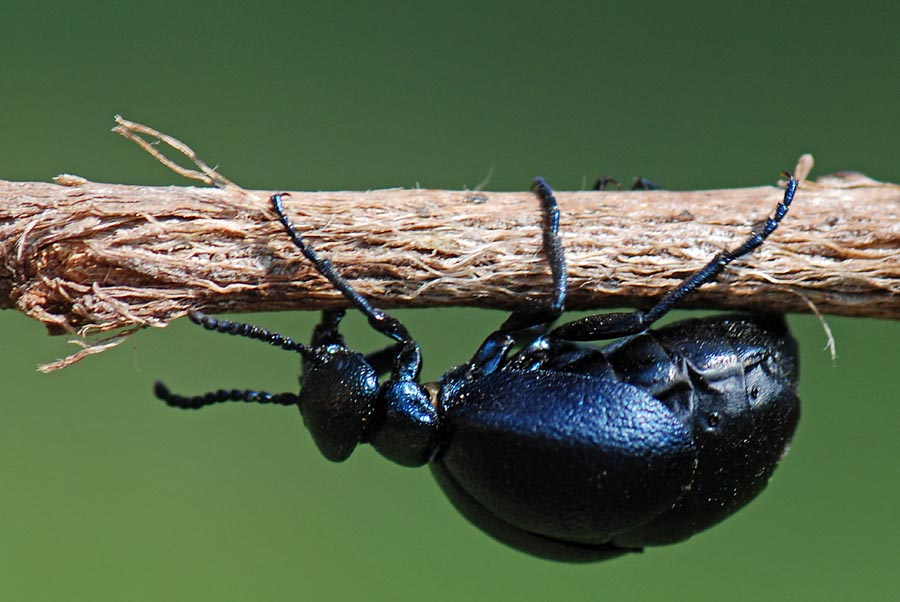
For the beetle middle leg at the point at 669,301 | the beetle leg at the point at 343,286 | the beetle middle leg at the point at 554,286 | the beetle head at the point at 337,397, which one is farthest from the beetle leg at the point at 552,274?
the beetle head at the point at 337,397

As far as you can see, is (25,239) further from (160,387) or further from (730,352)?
(730,352)

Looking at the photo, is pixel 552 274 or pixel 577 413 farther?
pixel 577 413

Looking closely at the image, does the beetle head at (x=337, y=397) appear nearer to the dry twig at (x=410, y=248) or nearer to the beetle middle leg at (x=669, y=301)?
the dry twig at (x=410, y=248)

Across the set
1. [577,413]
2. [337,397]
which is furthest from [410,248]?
[577,413]

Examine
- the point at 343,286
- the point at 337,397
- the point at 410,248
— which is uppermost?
the point at 410,248

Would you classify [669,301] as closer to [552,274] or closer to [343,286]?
[552,274]

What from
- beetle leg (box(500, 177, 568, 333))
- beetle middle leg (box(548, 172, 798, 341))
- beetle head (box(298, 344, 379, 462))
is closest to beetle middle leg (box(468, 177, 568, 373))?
beetle leg (box(500, 177, 568, 333))

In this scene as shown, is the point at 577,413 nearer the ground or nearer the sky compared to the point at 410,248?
nearer the ground

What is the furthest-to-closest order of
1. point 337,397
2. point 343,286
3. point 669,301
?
point 337,397, point 669,301, point 343,286
